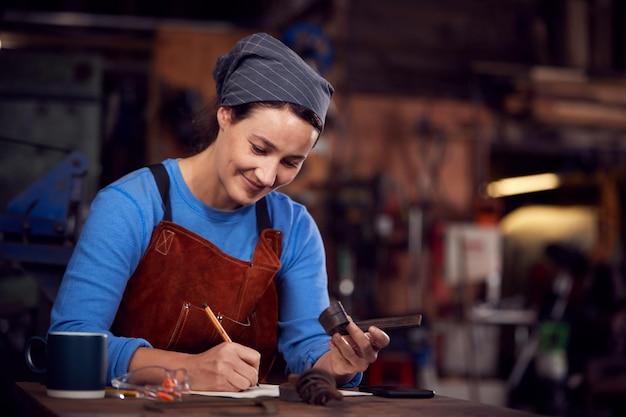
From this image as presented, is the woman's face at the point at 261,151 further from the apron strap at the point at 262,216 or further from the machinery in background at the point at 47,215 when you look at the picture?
the machinery in background at the point at 47,215

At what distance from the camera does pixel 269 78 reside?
7.59 ft

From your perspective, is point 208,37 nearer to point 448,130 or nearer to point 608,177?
point 448,130

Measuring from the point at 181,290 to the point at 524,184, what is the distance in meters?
10.4

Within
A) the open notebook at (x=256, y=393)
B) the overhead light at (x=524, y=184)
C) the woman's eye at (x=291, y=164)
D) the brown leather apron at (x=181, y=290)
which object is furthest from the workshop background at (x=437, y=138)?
the open notebook at (x=256, y=393)

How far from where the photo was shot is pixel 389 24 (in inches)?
371

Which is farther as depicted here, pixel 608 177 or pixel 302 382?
pixel 608 177

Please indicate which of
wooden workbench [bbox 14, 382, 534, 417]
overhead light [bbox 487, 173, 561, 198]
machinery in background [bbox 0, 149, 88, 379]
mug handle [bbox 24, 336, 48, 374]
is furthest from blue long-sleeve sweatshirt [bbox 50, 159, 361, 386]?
overhead light [bbox 487, 173, 561, 198]

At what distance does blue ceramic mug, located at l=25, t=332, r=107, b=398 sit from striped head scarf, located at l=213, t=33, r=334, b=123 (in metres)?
0.74

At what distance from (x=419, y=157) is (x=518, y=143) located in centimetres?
111

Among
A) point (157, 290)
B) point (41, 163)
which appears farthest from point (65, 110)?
point (157, 290)

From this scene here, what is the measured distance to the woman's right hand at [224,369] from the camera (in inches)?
80.9

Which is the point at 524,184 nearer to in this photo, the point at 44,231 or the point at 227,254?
the point at 44,231

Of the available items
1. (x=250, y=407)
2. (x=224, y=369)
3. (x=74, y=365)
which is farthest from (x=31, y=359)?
(x=250, y=407)

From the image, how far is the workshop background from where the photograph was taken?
8289 mm
